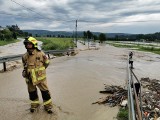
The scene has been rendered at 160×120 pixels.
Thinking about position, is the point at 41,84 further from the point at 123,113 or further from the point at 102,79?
the point at 102,79

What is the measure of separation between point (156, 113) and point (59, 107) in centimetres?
276

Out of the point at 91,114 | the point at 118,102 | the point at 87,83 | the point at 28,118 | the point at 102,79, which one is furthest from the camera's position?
the point at 102,79

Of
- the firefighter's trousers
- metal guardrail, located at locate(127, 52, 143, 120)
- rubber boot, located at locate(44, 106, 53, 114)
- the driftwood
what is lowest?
the driftwood

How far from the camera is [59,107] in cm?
848

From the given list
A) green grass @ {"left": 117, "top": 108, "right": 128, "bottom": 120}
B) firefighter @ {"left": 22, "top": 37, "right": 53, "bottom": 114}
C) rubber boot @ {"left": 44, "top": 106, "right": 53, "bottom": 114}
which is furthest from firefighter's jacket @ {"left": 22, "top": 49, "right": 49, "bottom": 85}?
green grass @ {"left": 117, "top": 108, "right": 128, "bottom": 120}

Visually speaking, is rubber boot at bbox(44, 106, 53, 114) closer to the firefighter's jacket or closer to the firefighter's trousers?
the firefighter's trousers

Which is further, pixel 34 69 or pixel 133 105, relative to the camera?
pixel 34 69

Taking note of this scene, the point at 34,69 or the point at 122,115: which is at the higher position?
the point at 34,69

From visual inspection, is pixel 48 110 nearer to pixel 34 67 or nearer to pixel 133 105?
pixel 34 67

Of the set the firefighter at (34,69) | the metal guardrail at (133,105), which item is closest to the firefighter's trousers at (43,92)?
the firefighter at (34,69)

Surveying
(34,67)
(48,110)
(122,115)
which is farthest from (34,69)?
(122,115)

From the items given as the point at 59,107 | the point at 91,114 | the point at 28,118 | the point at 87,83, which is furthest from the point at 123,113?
the point at 87,83

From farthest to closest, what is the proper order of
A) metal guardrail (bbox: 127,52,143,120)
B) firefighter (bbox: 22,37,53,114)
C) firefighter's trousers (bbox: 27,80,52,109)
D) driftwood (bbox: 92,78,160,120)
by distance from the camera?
driftwood (bbox: 92,78,160,120) < firefighter's trousers (bbox: 27,80,52,109) < firefighter (bbox: 22,37,53,114) < metal guardrail (bbox: 127,52,143,120)

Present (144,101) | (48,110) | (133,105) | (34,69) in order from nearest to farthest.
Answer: (133,105) → (34,69) → (48,110) → (144,101)
